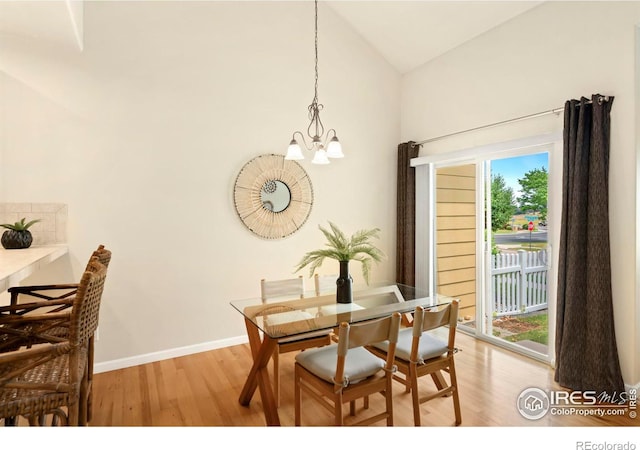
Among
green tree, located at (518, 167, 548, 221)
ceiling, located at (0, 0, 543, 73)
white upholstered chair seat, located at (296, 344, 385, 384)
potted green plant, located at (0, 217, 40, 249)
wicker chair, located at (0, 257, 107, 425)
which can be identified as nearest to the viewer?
wicker chair, located at (0, 257, 107, 425)

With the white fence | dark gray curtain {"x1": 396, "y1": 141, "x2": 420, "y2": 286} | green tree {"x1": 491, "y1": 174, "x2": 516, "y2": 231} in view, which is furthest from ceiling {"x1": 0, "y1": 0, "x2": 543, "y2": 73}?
the white fence

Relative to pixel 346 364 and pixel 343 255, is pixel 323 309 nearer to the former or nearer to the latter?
pixel 343 255

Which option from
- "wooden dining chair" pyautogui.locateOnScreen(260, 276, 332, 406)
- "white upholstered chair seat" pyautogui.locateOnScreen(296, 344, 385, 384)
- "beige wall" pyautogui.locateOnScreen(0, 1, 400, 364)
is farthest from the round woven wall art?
"white upholstered chair seat" pyautogui.locateOnScreen(296, 344, 385, 384)

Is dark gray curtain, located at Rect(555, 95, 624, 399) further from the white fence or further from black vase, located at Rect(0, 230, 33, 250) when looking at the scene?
black vase, located at Rect(0, 230, 33, 250)

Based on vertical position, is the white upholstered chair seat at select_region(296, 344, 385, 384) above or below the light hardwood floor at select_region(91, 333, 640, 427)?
above

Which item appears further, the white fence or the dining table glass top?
the white fence

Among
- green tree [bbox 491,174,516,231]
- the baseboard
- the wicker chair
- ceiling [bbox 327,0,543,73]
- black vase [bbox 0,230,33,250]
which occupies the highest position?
ceiling [bbox 327,0,543,73]

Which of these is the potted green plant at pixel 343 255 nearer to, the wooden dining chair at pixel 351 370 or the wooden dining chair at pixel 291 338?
the wooden dining chair at pixel 291 338

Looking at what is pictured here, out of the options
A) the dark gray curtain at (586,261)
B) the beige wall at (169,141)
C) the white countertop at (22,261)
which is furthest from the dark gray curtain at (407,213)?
the white countertop at (22,261)

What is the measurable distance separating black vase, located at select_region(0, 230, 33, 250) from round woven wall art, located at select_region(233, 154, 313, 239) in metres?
1.61

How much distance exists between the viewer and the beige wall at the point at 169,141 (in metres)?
2.80

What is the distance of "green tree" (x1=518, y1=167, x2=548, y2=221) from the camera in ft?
10.3

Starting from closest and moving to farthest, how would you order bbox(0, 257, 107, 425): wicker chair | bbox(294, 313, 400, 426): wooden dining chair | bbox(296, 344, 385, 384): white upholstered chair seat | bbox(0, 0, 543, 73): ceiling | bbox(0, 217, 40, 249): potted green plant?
bbox(0, 257, 107, 425): wicker chair, bbox(294, 313, 400, 426): wooden dining chair, bbox(296, 344, 385, 384): white upholstered chair seat, bbox(0, 0, 543, 73): ceiling, bbox(0, 217, 40, 249): potted green plant
